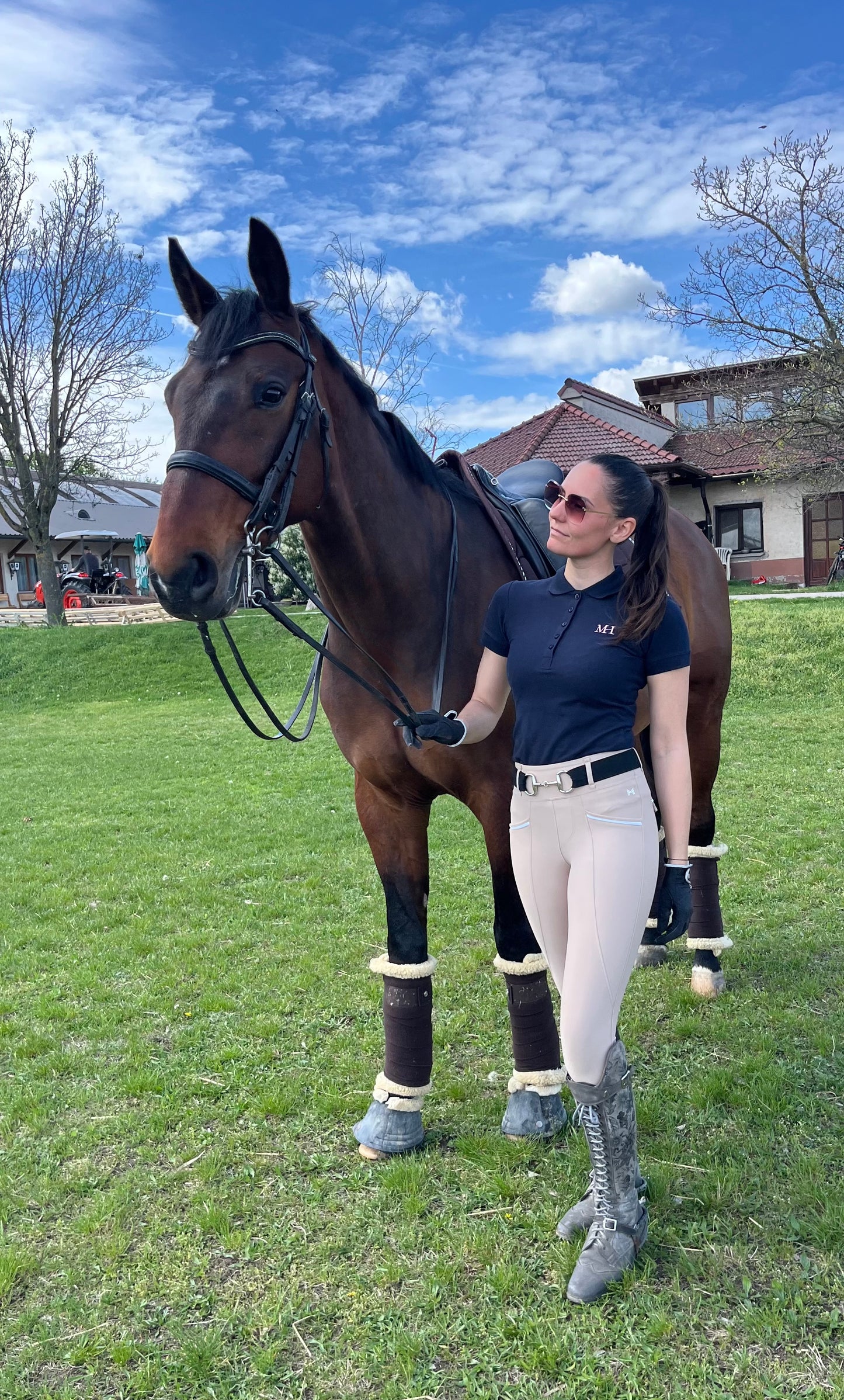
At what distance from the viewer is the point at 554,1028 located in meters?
3.21

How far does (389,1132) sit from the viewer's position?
321cm

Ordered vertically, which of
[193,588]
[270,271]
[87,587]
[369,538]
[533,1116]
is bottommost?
[533,1116]

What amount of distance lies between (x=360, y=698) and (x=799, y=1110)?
7.33ft

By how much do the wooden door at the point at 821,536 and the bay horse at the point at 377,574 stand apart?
2541cm

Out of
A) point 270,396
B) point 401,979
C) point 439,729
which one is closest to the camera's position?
→ point 270,396

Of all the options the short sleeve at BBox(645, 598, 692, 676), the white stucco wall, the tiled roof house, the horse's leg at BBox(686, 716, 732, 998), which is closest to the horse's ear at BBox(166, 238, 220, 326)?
the short sleeve at BBox(645, 598, 692, 676)

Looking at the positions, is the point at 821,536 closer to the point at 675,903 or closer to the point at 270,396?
the point at 675,903

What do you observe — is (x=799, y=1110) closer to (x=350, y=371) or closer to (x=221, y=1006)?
(x=221, y=1006)

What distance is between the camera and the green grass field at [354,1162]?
232 centimetres

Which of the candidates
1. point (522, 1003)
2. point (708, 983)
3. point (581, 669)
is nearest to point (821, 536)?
point (708, 983)

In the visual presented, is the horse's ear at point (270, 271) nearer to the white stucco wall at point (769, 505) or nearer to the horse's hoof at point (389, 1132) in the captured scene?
the horse's hoof at point (389, 1132)

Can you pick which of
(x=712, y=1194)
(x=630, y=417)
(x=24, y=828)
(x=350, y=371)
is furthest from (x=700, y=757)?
(x=630, y=417)

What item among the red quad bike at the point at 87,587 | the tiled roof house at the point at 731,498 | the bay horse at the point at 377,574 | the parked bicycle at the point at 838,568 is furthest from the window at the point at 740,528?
the bay horse at the point at 377,574

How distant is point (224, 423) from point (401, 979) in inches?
79.0
